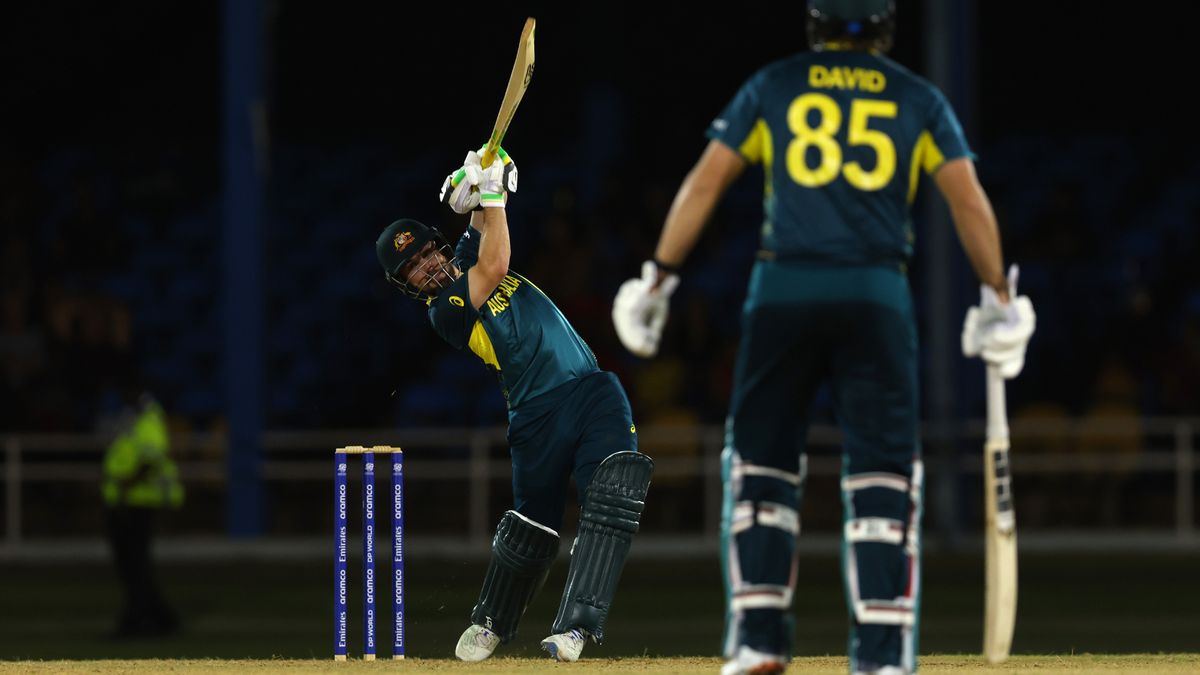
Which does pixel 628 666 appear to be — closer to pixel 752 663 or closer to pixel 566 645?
pixel 566 645

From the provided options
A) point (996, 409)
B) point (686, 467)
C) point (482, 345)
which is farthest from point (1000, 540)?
point (686, 467)

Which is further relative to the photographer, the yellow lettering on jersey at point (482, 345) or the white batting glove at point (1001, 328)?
the yellow lettering on jersey at point (482, 345)

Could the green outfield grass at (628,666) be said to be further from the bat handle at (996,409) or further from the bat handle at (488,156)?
the bat handle at (488,156)

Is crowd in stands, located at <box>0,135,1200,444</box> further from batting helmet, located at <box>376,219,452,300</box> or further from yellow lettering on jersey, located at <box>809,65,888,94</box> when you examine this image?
yellow lettering on jersey, located at <box>809,65,888,94</box>

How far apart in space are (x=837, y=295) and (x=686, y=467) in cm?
1057

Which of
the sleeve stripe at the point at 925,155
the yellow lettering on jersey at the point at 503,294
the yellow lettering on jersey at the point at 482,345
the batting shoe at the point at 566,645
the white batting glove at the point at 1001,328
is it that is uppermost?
the sleeve stripe at the point at 925,155

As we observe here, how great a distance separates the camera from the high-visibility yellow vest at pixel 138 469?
13.8 m

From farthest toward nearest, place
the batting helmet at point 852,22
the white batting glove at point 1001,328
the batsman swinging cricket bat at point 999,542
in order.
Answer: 1. the batsman swinging cricket bat at point 999,542
2. the white batting glove at point 1001,328
3. the batting helmet at point 852,22

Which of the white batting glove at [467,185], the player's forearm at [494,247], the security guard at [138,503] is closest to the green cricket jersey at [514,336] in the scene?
the player's forearm at [494,247]

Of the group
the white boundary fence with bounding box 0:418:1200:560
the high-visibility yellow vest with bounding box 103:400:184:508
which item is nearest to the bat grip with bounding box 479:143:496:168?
the high-visibility yellow vest with bounding box 103:400:184:508

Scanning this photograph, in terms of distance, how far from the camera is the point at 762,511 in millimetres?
6160

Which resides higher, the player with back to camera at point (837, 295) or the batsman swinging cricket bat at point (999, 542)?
the player with back to camera at point (837, 295)

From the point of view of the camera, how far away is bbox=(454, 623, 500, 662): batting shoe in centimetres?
862

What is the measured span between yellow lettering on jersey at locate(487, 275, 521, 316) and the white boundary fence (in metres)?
7.77
